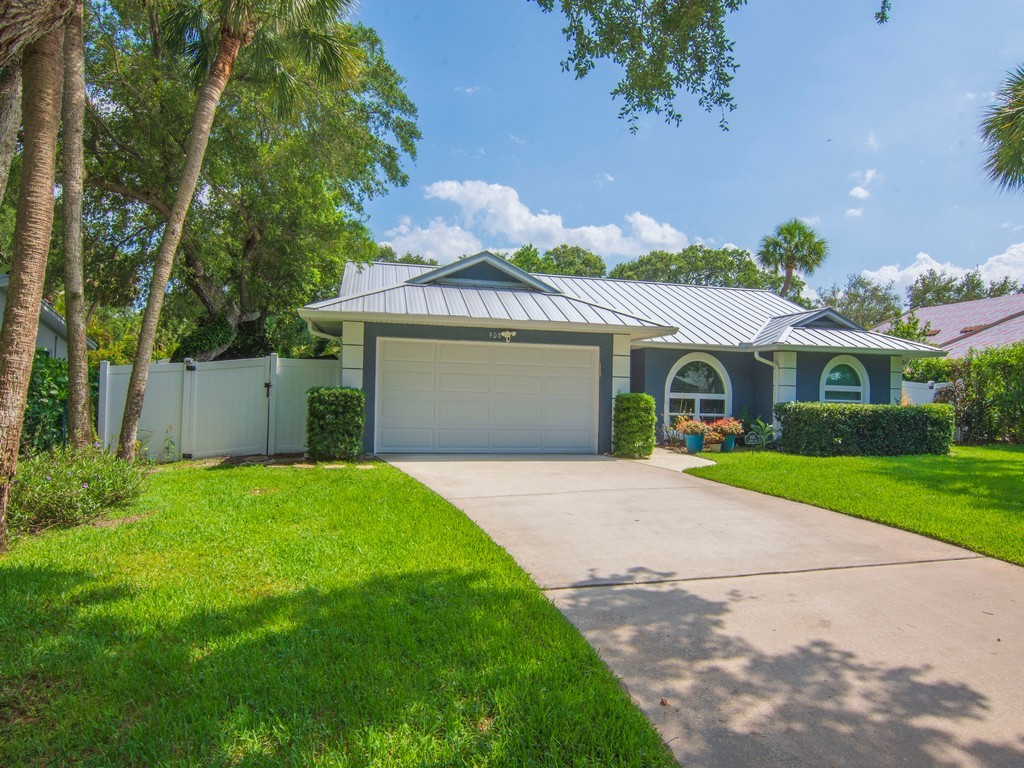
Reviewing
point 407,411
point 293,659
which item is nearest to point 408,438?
point 407,411

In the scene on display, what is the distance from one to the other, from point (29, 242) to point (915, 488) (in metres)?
10.3

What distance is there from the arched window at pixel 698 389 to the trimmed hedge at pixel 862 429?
1.54 meters

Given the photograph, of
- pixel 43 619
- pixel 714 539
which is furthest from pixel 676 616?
pixel 43 619

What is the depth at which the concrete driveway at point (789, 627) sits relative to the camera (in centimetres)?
252

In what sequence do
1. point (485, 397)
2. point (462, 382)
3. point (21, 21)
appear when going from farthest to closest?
point (485, 397)
point (462, 382)
point (21, 21)

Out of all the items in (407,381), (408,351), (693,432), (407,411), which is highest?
(408,351)

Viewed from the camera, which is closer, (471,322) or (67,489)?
(67,489)

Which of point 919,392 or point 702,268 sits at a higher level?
point 702,268

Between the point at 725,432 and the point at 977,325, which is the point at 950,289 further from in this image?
the point at 725,432

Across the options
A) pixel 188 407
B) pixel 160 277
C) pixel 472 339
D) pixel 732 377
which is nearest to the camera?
pixel 160 277

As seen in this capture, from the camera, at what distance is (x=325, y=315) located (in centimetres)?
1011

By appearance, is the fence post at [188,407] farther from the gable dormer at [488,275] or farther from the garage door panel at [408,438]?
the gable dormer at [488,275]

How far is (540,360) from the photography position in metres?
12.0

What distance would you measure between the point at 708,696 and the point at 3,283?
1363 cm
